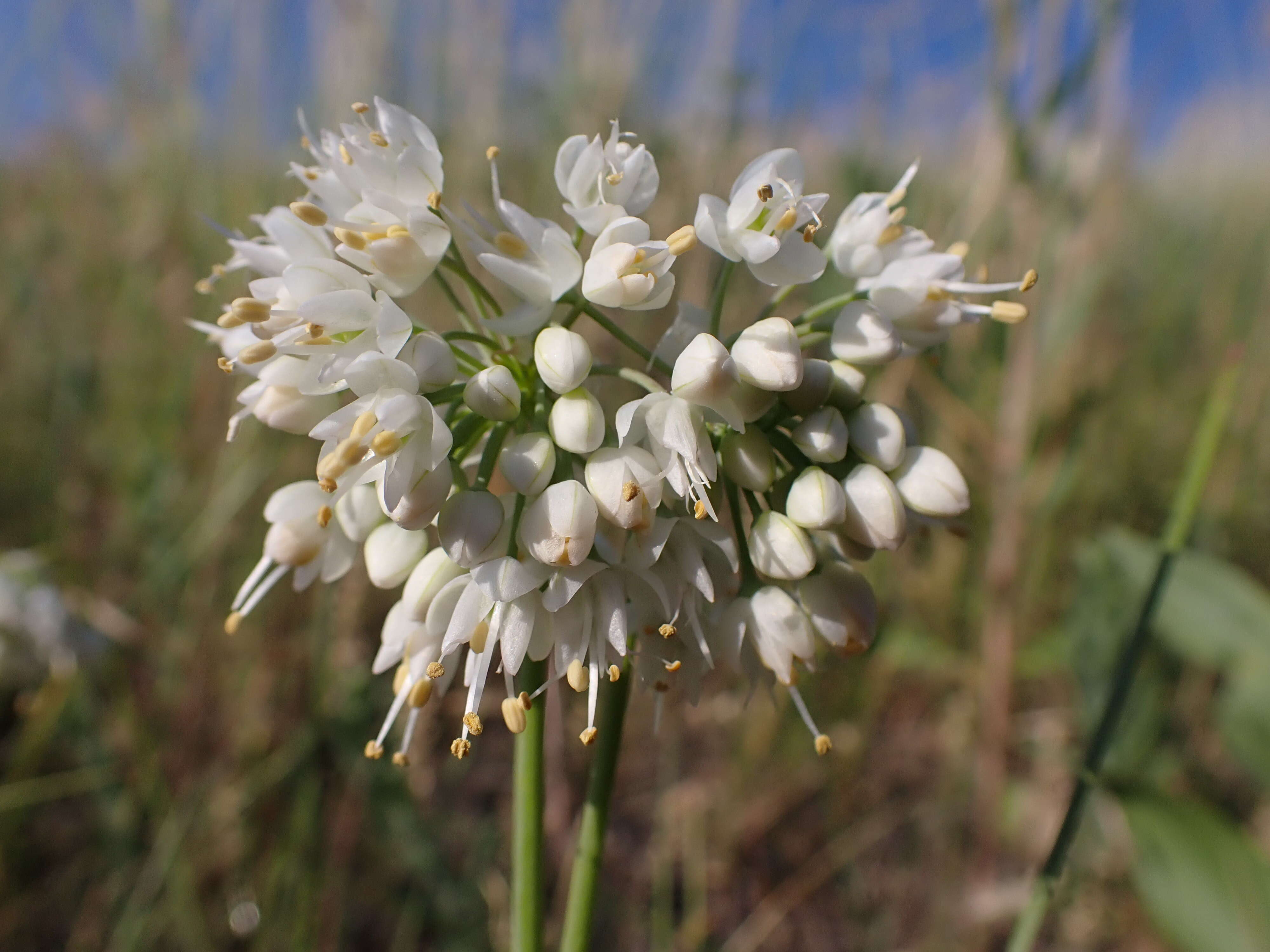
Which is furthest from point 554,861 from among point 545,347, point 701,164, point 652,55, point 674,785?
point 652,55

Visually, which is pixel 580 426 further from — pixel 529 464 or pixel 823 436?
pixel 823 436

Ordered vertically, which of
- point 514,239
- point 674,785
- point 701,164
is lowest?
point 674,785

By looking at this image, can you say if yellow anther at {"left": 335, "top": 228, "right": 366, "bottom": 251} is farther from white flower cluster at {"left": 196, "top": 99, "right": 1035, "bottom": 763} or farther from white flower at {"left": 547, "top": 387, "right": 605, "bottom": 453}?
white flower at {"left": 547, "top": 387, "right": 605, "bottom": 453}

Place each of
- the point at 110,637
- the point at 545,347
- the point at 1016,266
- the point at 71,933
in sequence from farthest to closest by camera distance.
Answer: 1. the point at 1016,266
2. the point at 110,637
3. the point at 71,933
4. the point at 545,347

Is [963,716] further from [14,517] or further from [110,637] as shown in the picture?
[14,517]

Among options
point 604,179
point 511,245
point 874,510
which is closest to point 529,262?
point 511,245

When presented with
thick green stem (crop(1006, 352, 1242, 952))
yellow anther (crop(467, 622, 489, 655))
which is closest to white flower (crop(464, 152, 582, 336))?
yellow anther (crop(467, 622, 489, 655))

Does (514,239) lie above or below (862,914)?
above
